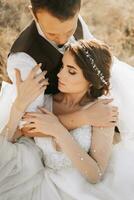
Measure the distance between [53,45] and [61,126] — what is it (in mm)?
393

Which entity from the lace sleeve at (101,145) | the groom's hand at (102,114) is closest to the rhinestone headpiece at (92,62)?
the groom's hand at (102,114)

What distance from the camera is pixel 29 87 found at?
2.76 metres

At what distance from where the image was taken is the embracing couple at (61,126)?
277 cm

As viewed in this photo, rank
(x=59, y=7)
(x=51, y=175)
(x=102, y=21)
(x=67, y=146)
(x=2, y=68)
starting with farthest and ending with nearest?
(x=102, y=21) < (x=2, y=68) < (x=51, y=175) < (x=67, y=146) < (x=59, y=7)

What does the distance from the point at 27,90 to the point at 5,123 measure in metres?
0.46

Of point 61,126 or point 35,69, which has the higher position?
point 35,69

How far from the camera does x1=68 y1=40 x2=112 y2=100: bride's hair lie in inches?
109

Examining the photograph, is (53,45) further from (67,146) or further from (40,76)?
(67,146)

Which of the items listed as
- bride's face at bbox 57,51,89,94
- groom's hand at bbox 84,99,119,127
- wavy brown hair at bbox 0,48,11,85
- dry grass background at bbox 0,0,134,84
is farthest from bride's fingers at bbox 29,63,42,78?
dry grass background at bbox 0,0,134,84

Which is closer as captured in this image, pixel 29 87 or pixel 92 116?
pixel 29 87

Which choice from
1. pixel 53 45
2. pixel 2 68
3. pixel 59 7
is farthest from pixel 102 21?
pixel 59 7

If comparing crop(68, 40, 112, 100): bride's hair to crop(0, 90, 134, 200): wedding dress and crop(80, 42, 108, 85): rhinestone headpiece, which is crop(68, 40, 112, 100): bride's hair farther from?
crop(0, 90, 134, 200): wedding dress

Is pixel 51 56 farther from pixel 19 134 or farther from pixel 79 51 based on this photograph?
pixel 19 134

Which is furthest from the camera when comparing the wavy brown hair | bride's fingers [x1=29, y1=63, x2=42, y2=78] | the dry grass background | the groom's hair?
the dry grass background
